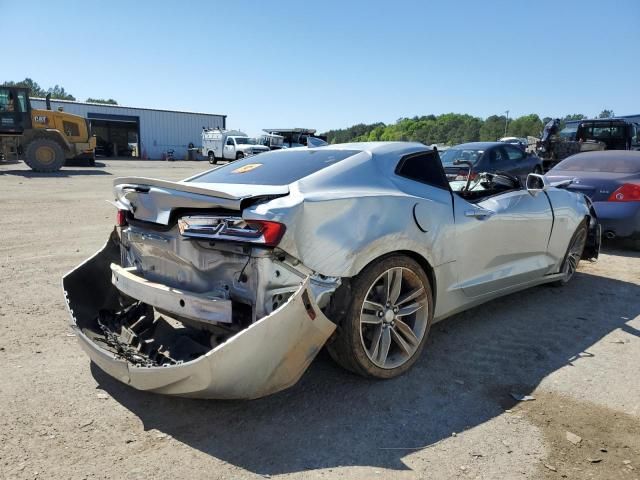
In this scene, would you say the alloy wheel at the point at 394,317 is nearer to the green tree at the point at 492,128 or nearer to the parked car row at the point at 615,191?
the parked car row at the point at 615,191

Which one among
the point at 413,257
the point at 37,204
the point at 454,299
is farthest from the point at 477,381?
the point at 37,204

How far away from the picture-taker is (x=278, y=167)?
11.4 feet

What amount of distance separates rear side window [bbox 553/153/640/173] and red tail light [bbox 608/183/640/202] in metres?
0.46

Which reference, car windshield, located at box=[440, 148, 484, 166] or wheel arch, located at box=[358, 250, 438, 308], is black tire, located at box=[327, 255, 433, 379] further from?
car windshield, located at box=[440, 148, 484, 166]

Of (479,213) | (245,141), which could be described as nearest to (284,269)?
(479,213)

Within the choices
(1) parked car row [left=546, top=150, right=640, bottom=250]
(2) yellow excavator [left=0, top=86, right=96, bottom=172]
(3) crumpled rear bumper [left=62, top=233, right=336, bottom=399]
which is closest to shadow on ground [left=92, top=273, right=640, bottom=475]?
(3) crumpled rear bumper [left=62, top=233, right=336, bottom=399]

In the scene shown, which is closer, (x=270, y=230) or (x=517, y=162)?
(x=270, y=230)

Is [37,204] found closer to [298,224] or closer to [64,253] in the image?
[64,253]

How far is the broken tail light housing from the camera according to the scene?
2492 mm

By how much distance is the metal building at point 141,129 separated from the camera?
1721 inches

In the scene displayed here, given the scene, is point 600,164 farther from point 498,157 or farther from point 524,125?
point 524,125

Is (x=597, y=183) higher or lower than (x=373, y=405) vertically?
higher

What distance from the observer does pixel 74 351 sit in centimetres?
349

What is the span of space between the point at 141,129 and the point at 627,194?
4446 cm
